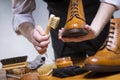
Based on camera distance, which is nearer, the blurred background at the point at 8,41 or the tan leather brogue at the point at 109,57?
the tan leather brogue at the point at 109,57

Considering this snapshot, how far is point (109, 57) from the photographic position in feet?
1.81

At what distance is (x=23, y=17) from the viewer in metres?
0.85

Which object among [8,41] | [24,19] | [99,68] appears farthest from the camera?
[8,41]

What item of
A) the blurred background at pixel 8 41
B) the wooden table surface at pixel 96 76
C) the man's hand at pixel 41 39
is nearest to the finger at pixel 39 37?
the man's hand at pixel 41 39

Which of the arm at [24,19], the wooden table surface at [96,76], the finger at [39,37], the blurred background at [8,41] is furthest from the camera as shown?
the blurred background at [8,41]

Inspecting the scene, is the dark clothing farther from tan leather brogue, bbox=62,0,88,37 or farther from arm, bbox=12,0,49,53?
tan leather brogue, bbox=62,0,88,37

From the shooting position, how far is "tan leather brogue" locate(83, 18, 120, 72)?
532 millimetres

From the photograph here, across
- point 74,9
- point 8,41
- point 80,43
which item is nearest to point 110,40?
point 74,9

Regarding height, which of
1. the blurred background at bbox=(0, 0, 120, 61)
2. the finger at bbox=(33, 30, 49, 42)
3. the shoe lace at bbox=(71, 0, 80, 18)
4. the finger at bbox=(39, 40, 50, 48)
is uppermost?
the shoe lace at bbox=(71, 0, 80, 18)

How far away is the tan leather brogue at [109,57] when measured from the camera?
53 centimetres

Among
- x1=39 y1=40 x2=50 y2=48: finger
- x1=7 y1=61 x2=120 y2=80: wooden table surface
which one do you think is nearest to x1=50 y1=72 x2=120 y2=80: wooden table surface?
x1=7 y1=61 x2=120 y2=80: wooden table surface

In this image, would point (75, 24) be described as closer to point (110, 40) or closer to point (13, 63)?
point (110, 40)

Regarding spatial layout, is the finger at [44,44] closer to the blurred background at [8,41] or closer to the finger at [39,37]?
the finger at [39,37]

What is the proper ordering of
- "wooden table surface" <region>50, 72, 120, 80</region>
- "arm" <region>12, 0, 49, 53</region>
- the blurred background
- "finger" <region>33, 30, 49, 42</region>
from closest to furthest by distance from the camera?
"wooden table surface" <region>50, 72, 120, 80</region>
"finger" <region>33, 30, 49, 42</region>
"arm" <region>12, 0, 49, 53</region>
the blurred background
